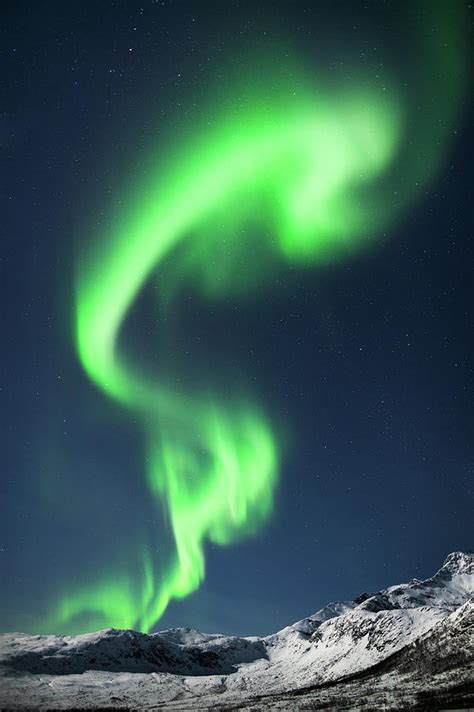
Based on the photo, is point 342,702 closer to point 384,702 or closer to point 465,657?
point 384,702

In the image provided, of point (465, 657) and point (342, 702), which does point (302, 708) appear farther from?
point (465, 657)

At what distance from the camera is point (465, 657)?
651 feet

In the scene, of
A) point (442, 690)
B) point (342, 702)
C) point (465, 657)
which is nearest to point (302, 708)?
point (342, 702)

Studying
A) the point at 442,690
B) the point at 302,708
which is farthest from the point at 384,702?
the point at 302,708

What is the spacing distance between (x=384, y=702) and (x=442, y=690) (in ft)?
68.8

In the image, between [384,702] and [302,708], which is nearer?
[384,702]

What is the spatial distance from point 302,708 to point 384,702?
3662 centimetres

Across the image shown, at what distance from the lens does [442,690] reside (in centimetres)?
17350

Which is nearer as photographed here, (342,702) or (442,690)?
(442,690)

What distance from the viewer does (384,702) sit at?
6998 inches

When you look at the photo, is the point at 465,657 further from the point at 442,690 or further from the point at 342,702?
the point at 342,702

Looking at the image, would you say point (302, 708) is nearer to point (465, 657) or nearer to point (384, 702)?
point (384, 702)

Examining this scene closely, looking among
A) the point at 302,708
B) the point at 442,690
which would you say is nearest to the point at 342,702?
the point at 302,708

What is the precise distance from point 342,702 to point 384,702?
1060 inches
